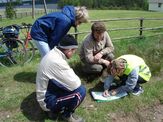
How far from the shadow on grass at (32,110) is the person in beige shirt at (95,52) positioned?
1.23 meters

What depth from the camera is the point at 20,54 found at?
7797mm

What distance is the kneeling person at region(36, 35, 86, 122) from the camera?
4.67 m

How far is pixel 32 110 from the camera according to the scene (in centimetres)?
540

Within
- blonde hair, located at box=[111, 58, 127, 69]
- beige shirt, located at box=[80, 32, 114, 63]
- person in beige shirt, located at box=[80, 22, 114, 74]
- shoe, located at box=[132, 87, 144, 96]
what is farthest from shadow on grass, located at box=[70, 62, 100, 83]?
blonde hair, located at box=[111, 58, 127, 69]

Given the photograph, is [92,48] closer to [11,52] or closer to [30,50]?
[11,52]

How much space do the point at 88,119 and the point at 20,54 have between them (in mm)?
3139

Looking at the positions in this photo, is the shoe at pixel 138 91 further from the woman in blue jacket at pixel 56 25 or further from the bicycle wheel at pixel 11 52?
the bicycle wheel at pixel 11 52

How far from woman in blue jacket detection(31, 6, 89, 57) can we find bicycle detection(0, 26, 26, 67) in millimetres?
1835

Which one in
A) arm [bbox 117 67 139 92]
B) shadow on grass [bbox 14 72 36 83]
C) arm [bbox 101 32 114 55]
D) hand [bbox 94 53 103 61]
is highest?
arm [bbox 101 32 114 55]

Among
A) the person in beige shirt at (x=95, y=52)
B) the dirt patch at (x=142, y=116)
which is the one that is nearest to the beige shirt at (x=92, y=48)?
the person in beige shirt at (x=95, y=52)

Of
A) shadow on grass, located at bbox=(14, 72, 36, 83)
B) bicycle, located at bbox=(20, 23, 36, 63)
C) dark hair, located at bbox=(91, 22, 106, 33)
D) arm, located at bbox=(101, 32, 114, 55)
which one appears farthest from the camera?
bicycle, located at bbox=(20, 23, 36, 63)

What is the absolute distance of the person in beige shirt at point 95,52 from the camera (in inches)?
242

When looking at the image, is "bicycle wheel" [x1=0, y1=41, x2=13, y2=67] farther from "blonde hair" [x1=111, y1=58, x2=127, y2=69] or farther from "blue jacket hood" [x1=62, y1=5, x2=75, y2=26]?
"blonde hair" [x1=111, y1=58, x2=127, y2=69]

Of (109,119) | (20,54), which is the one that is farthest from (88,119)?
(20,54)
